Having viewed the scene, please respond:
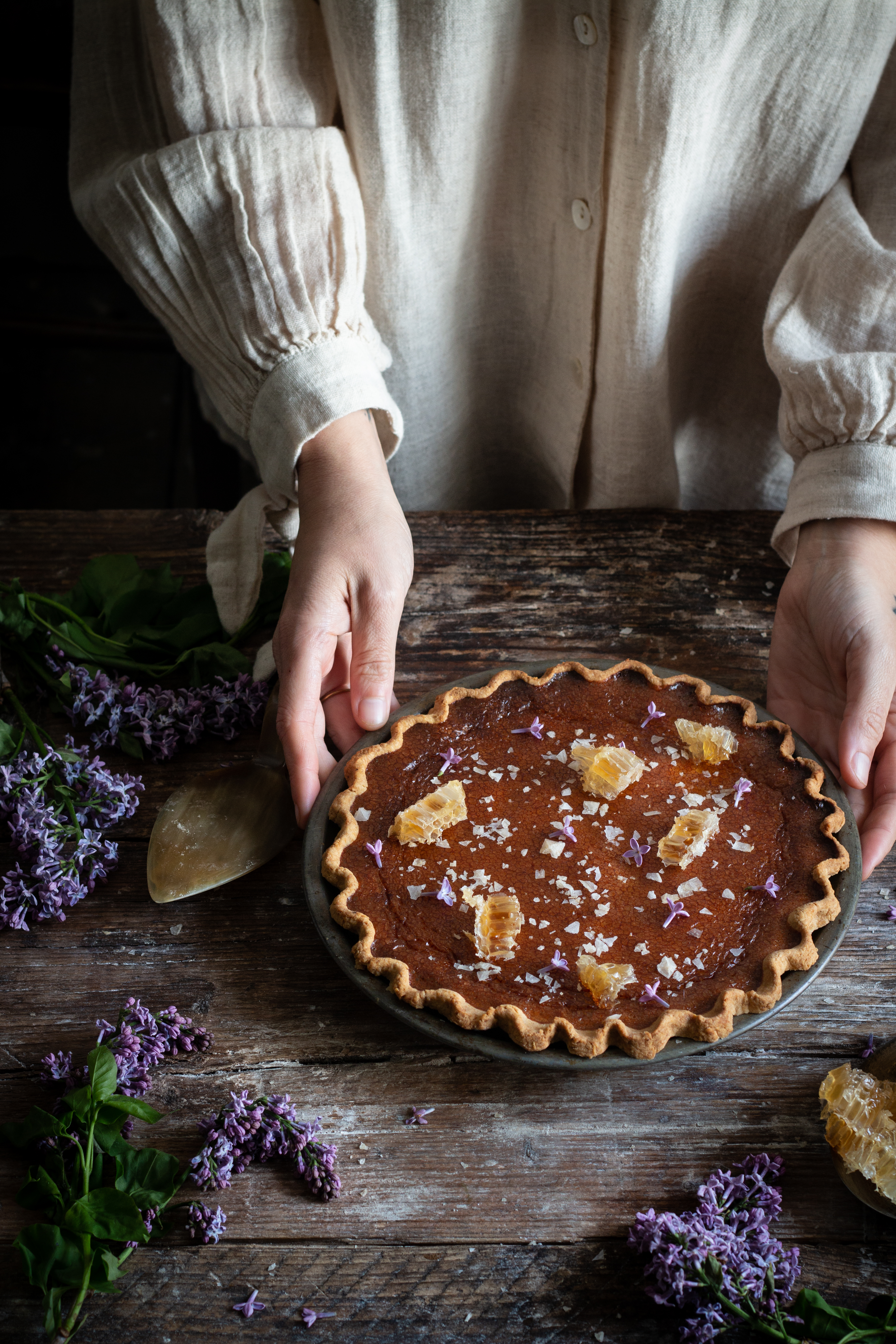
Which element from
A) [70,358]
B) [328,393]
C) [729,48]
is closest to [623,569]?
[328,393]

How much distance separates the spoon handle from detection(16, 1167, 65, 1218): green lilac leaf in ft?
2.24

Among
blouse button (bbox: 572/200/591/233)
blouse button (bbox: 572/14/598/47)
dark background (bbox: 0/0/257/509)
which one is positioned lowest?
dark background (bbox: 0/0/257/509)

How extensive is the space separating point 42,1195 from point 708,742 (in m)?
1.15

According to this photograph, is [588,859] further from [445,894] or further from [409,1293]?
[409,1293]

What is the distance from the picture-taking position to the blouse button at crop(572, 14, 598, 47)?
1.69 meters

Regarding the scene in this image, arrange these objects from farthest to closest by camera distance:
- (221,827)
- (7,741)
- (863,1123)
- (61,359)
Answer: (61,359) → (7,741) → (221,827) → (863,1123)

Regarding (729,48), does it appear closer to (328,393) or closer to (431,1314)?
(328,393)

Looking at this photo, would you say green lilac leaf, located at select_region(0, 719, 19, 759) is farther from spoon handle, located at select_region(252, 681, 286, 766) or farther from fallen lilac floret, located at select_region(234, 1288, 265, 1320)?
fallen lilac floret, located at select_region(234, 1288, 265, 1320)

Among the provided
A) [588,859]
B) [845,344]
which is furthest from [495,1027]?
[845,344]

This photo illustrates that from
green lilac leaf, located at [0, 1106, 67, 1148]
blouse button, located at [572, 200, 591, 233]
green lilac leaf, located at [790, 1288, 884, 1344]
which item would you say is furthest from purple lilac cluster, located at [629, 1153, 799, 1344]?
blouse button, located at [572, 200, 591, 233]

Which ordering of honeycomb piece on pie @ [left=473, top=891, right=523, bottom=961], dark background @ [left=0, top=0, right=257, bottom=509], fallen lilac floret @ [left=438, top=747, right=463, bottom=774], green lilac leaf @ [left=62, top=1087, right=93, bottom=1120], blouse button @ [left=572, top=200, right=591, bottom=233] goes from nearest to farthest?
green lilac leaf @ [left=62, top=1087, right=93, bottom=1120]
honeycomb piece on pie @ [left=473, top=891, right=523, bottom=961]
fallen lilac floret @ [left=438, top=747, right=463, bottom=774]
blouse button @ [left=572, top=200, right=591, bottom=233]
dark background @ [left=0, top=0, right=257, bottom=509]

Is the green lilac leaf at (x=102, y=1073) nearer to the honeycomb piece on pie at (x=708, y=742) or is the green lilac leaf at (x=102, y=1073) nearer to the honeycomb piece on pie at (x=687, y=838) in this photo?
the honeycomb piece on pie at (x=687, y=838)

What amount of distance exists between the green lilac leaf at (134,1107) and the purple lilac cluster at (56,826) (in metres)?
0.36

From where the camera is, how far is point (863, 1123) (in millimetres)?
1203
